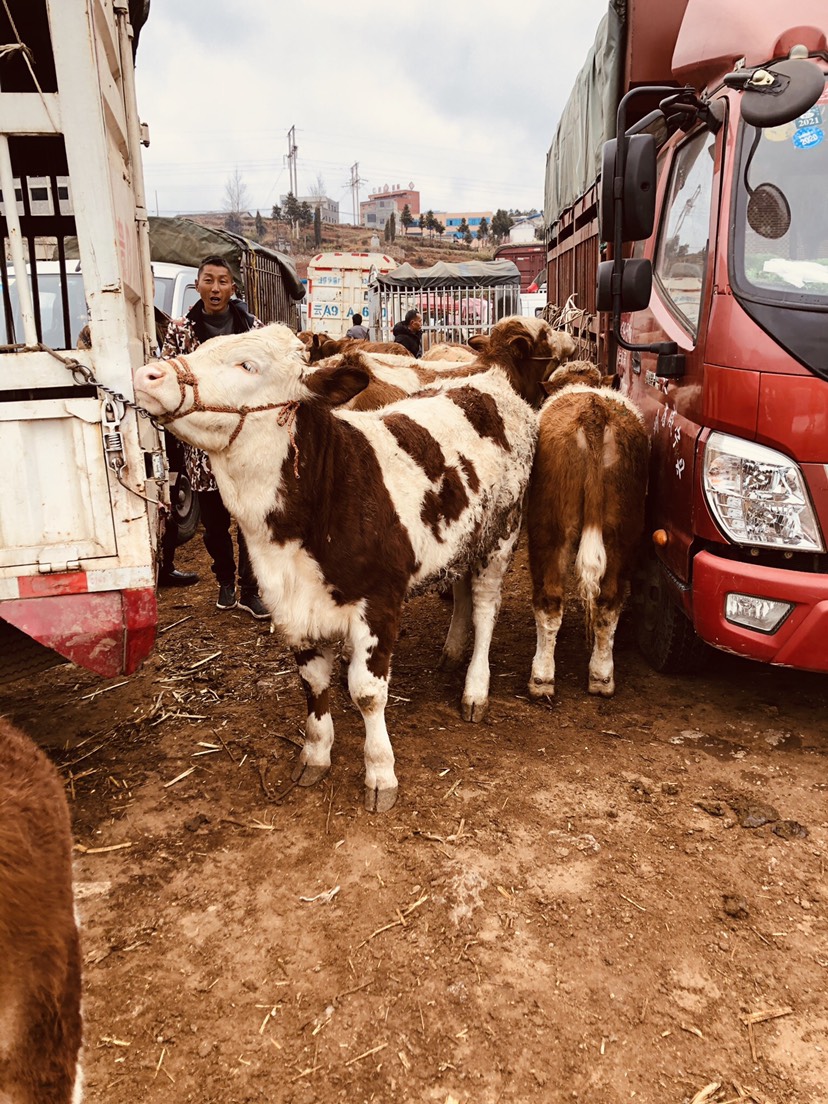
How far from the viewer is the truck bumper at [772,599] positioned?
313cm

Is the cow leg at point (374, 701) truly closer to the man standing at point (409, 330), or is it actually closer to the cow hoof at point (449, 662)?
the cow hoof at point (449, 662)

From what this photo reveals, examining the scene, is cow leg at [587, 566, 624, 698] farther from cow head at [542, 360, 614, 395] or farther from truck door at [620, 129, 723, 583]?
cow head at [542, 360, 614, 395]

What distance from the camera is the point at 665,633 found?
4.33 metres

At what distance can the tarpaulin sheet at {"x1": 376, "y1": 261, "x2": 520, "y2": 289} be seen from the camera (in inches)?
822

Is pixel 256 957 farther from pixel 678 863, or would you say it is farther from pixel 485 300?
pixel 485 300

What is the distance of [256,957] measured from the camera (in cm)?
252

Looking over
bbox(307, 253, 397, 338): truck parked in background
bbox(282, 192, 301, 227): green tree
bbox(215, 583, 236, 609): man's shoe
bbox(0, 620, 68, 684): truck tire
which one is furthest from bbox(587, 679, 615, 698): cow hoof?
bbox(282, 192, 301, 227): green tree

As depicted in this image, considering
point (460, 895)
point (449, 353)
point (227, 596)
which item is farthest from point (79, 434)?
point (449, 353)

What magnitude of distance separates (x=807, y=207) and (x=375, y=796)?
301 centimetres

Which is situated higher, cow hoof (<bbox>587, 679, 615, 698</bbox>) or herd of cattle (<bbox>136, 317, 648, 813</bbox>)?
herd of cattle (<bbox>136, 317, 648, 813</bbox>)

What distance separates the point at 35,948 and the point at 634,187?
3384 millimetres

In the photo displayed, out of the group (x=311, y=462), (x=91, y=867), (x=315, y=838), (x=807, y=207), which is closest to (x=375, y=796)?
(x=315, y=838)

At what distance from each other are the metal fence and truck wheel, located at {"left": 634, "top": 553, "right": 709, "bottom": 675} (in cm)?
1603

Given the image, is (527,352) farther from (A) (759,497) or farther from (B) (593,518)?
(A) (759,497)
